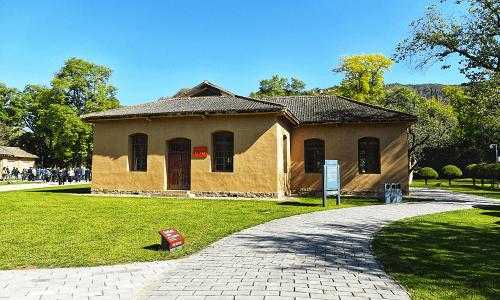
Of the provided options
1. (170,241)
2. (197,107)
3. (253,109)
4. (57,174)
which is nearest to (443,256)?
(170,241)

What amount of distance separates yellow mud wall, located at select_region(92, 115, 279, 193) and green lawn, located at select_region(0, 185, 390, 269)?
11.9ft

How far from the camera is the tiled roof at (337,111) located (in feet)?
54.7

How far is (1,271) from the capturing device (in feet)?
15.8

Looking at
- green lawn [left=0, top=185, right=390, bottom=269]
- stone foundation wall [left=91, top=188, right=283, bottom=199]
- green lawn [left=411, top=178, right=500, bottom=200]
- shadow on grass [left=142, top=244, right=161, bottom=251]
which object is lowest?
green lawn [left=411, top=178, right=500, bottom=200]

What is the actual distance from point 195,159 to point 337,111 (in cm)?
788

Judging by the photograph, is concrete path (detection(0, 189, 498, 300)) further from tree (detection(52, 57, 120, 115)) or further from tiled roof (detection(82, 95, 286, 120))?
tree (detection(52, 57, 120, 115))

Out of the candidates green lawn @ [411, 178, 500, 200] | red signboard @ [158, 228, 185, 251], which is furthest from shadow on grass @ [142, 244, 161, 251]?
green lawn @ [411, 178, 500, 200]

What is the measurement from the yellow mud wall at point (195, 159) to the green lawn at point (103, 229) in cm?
363

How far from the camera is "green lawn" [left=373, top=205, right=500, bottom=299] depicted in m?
4.12

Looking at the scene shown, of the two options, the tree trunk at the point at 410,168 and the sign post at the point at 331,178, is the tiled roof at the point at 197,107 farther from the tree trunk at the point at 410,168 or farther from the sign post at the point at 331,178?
the tree trunk at the point at 410,168

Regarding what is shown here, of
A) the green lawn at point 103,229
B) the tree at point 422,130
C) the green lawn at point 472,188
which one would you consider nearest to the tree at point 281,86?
the tree at point 422,130

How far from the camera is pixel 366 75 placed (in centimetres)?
3706

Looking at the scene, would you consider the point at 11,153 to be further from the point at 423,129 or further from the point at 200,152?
the point at 423,129

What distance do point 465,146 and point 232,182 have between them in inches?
1505
